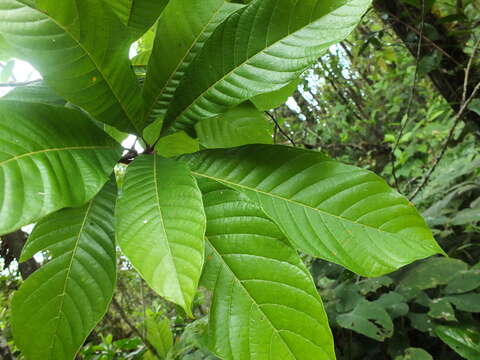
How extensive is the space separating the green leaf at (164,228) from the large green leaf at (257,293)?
0.08 meters

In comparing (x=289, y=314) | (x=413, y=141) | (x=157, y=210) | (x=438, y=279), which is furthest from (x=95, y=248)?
(x=413, y=141)

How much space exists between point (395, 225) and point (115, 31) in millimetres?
545

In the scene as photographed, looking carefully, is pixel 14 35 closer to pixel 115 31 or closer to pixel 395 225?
pixel 115 31

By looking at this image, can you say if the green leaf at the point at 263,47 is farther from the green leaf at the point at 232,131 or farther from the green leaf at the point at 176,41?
the green leaf at the point at 232,131

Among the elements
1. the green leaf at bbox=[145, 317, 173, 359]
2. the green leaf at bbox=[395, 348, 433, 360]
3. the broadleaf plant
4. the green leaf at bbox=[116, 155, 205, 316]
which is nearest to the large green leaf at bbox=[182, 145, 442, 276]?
the broadleaf plant

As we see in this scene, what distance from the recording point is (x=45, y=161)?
1.60 ft

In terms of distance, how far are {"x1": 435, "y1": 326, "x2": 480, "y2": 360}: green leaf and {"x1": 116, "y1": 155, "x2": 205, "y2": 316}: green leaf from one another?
3.93 ft

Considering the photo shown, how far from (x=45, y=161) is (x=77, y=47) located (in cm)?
17

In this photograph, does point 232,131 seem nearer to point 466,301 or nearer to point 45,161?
point 45,161

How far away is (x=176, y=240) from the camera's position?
450 mm

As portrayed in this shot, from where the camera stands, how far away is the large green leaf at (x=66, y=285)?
0.58 m

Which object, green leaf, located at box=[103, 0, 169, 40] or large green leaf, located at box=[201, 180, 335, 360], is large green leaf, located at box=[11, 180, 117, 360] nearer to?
large green leaf, located at box=[201, 180, 335, 360]

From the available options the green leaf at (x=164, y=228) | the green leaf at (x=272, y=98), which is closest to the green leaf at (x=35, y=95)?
the green leaf at (x=164, y=228)

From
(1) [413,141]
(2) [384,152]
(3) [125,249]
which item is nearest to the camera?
(3) [125,249]
